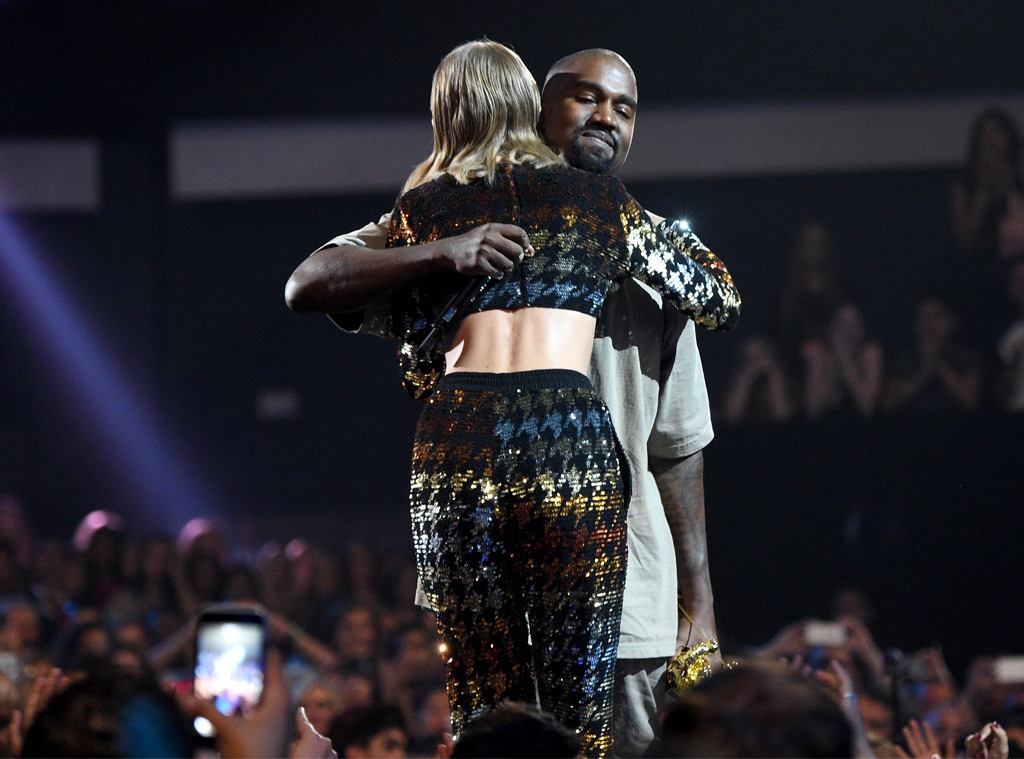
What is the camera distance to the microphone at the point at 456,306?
2.07m

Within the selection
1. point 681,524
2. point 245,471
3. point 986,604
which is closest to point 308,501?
point 245,471

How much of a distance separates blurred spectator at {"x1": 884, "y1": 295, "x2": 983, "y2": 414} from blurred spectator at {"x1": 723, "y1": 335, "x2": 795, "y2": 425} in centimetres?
49

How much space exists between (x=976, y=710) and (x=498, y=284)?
136 inches

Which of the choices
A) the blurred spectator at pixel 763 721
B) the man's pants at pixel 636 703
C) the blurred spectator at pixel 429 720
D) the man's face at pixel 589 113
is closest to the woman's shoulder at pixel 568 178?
the man's face at pixel 589 113

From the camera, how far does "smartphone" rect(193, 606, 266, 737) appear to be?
2645mm

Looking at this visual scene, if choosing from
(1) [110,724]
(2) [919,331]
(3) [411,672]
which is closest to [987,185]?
(2) [919,331]

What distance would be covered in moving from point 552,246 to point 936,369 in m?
4.50

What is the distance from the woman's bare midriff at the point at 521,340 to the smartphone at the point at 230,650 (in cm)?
87

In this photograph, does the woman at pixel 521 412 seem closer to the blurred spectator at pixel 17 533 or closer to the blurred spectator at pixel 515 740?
the blurred spectator at pixel 515 740

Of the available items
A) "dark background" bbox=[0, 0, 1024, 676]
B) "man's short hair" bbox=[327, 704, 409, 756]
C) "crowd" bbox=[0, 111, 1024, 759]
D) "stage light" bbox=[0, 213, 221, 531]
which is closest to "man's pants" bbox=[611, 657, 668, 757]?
"crowd" bbox=[0, 111, 1024, 759]

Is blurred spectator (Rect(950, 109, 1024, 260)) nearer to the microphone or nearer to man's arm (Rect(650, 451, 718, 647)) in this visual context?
man's arm (Rect(650, 451, 718, 647))

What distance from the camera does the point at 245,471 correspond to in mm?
8469

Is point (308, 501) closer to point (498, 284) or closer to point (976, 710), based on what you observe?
point (976, 710)

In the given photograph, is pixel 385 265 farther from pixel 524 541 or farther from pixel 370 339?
pixel 370 339
